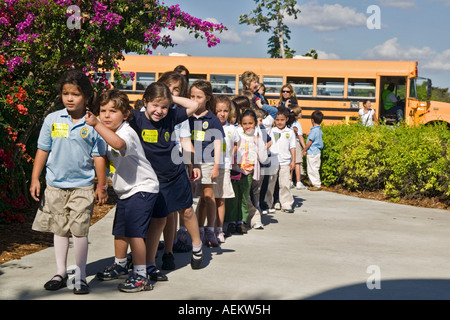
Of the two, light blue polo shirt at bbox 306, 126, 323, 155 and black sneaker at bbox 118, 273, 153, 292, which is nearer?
black sneaker at bbox 118, 273, 153, 292

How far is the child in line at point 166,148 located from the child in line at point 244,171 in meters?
1.80

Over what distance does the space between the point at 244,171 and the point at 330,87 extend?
42.5 ft

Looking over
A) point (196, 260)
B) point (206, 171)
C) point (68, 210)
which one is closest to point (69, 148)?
point (68, 210)

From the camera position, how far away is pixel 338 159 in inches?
463

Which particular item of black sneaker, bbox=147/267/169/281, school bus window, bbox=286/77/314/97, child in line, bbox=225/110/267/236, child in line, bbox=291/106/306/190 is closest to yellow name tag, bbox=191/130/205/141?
child in line, bbox=225/110/267/236

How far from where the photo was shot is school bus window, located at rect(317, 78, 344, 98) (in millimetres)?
19625

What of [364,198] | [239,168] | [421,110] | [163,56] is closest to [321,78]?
[421,110]

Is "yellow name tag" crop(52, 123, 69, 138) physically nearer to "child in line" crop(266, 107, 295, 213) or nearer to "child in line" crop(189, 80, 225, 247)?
"child in line" crop(189, 80, 225, 247)

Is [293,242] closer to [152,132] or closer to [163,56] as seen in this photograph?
[152,132]

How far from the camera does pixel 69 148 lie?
4.61 metres

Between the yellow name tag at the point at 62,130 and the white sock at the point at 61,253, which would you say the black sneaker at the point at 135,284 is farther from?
the yellow name tag at the point at 62,130

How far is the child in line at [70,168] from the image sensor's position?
181 inches

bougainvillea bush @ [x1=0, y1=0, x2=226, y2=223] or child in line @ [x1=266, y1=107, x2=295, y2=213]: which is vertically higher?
bougainvillea bush @ [x1=0, y1=0, x2=226, y2=223]

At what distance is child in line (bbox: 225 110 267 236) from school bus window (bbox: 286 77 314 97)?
12.4m
